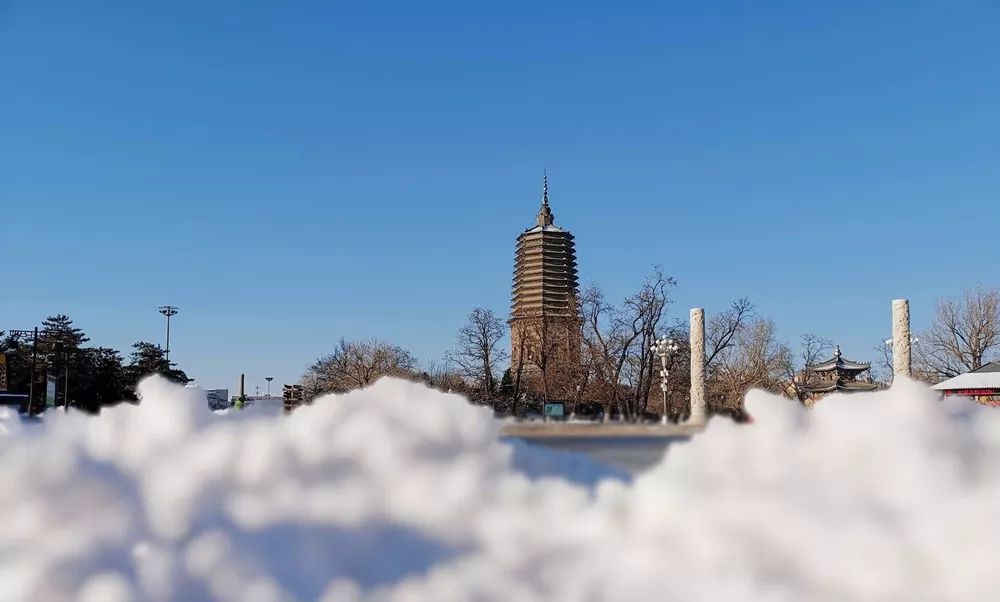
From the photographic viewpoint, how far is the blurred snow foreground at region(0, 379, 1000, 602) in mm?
1683

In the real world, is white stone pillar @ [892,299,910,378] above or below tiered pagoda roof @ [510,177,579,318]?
below

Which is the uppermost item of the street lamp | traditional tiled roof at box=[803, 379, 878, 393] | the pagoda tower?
the pagoda tower

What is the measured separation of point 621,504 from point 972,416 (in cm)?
88

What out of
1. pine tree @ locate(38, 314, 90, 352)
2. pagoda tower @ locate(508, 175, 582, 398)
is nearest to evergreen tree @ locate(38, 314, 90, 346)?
pine tree @ locate(38, 314, 90, 352)

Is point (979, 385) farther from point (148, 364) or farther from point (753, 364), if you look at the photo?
point (148, 364)

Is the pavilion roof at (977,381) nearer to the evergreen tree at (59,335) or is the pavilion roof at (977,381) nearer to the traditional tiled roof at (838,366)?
the traditional tiled roof at (838,366)

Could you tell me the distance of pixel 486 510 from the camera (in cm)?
188

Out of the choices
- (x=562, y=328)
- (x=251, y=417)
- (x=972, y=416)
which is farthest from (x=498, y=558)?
(x=562, y=328)

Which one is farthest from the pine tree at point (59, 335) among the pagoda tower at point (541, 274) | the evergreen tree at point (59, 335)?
the pagoda tower at point (541, 274)

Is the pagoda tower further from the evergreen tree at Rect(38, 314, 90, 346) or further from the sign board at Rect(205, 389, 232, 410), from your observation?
the sign board at Rect(205, 389, 232, 410)

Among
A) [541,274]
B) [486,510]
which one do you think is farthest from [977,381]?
[541,274]

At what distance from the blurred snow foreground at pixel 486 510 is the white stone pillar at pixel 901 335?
18.8 m

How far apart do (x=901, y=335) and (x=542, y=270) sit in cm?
4098

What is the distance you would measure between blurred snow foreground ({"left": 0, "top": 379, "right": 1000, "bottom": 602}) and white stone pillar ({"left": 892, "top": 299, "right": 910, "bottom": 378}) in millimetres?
18758
